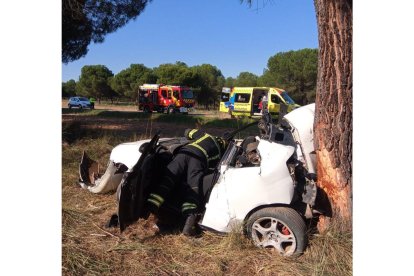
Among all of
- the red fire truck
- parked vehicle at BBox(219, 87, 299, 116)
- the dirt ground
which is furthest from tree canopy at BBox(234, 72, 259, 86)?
the dirt ground

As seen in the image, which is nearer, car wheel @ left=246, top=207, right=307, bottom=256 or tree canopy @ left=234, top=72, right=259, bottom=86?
car wheel @ left=246, top=207, right=307, bottom=256

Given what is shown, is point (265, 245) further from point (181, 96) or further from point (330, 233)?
point (181, 96)

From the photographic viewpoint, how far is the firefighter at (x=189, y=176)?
357 centimetres

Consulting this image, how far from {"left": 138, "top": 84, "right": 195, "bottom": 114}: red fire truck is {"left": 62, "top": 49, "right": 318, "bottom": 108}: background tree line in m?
12.2

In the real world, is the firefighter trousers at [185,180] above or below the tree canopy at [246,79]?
below

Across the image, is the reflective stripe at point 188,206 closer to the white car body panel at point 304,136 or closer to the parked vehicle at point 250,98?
the white car body panel at point 304,136

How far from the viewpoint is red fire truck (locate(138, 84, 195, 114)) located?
102 feet

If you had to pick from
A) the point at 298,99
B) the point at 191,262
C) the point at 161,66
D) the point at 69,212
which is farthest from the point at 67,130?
the point at 161,66

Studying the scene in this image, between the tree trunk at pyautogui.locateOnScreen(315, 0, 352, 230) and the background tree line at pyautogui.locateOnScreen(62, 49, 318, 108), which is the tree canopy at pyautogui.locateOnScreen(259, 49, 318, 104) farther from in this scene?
the tree trunk at pyautogui.locateOnScreen(315, 0, 352, 230)

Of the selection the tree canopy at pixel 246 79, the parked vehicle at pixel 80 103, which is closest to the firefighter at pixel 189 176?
the parked vehicle at pixel 80 103

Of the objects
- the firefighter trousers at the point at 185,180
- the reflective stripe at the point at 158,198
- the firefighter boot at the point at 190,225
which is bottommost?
the firefighter boot at the point at 190,225

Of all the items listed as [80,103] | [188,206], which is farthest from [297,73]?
[188,206]

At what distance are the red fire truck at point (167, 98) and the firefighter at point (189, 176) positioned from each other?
26819 millimetres

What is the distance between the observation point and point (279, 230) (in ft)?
10.6
